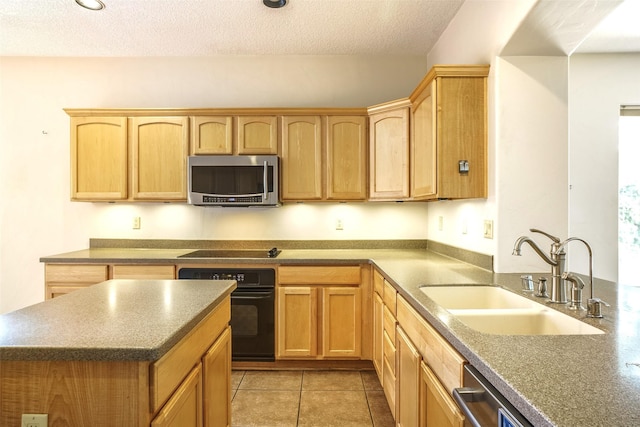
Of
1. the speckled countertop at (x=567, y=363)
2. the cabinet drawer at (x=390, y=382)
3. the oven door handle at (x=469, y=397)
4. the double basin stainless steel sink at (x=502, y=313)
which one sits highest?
the speckled countertop at (x=567, y=363)

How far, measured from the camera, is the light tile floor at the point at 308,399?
6.85ft

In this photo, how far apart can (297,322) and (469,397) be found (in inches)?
74.6

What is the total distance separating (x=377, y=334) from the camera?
2.49 m

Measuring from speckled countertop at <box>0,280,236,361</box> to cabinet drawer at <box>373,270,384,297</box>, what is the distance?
116 centimetres

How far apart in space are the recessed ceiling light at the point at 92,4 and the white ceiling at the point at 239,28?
5cm

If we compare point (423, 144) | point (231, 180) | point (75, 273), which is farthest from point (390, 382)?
point (75, 273)

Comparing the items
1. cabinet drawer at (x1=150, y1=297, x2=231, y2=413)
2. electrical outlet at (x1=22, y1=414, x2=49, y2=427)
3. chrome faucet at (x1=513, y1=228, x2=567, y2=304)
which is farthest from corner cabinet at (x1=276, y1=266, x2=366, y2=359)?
electrical outlet at (x1=22, y1=414, x2=49, y2=427)

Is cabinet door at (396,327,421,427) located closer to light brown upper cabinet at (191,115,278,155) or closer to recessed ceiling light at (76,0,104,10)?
light brown upper cabinet at (191,115,278,155)

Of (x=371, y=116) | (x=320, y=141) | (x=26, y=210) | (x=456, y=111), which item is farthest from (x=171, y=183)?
(x=456, y=111)

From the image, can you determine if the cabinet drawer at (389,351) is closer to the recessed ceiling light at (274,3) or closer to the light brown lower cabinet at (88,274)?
the light brown lower cabinet at (88,274)

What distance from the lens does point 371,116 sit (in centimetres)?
290

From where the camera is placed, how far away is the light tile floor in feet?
6.85

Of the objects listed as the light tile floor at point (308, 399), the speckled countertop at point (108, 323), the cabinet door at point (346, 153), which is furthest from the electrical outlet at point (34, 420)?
the cabinet door at point (346, 153)

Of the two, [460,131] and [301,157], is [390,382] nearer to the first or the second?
[460,131]
